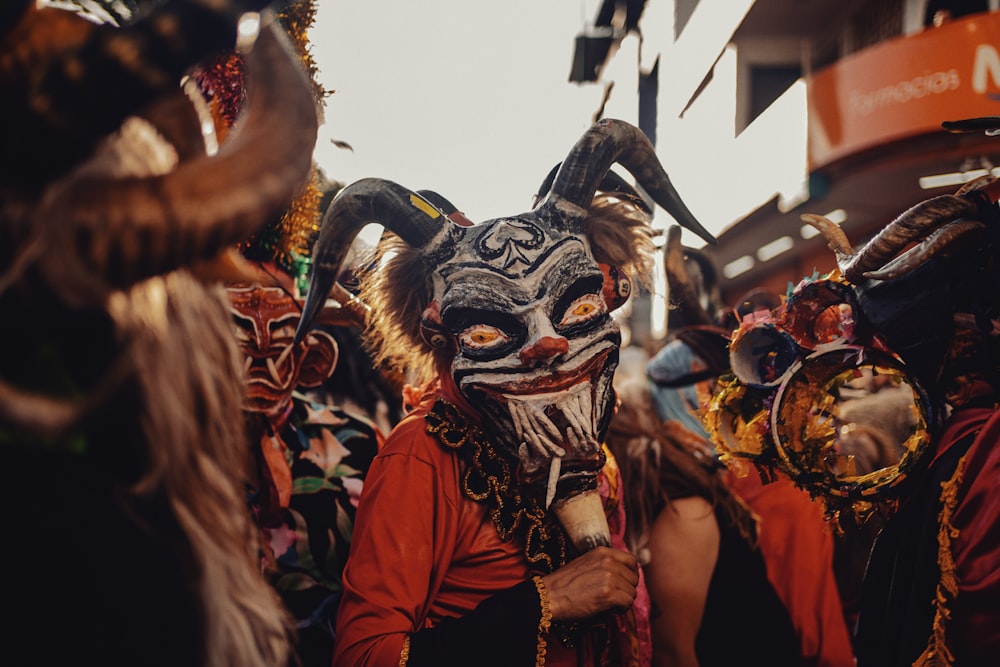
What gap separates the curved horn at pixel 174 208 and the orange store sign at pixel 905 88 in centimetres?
898

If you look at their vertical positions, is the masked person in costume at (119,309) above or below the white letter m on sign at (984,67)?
below

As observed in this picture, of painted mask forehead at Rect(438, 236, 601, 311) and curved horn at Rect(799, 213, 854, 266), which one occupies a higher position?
curved horn at Rect(799, 213, 854, 266)

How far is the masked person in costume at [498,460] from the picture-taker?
1.80 metres

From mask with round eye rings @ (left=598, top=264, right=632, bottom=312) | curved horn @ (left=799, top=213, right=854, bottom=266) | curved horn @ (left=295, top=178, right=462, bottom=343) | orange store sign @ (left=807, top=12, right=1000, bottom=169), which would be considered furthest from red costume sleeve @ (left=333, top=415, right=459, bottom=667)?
orange store sign @ (left=807, top=12, right=1000, bottom=169)

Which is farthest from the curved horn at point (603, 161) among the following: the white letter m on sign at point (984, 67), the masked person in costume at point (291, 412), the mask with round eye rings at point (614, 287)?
the white letter m on sign at point (984, 67)

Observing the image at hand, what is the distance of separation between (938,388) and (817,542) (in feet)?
4.87

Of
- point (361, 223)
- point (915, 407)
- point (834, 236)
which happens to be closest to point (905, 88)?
point (834, 236)

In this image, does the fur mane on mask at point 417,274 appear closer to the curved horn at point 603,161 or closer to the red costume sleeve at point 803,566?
the curved horn at point 603,161

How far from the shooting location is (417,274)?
2.27 metres

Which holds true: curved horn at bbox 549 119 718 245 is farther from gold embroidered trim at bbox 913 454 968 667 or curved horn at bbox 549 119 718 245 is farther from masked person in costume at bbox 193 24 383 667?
gold embroidered trim at bbox 913 454 968 667

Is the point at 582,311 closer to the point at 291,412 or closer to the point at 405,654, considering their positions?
the point at 405,654

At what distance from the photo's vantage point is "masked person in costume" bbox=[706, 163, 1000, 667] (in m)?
1.95

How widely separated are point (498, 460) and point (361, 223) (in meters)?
0.80

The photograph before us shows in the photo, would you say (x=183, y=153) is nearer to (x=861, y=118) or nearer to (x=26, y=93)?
(x=26, y=93)
